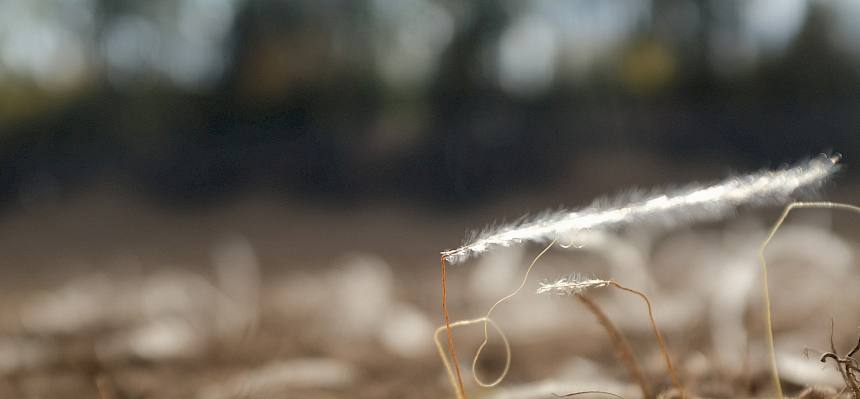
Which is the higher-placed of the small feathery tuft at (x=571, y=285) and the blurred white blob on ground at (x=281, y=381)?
the blurred white blob on ground at (x=281, y=381)

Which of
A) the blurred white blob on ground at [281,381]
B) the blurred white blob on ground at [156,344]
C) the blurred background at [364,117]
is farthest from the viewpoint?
the blurred background at [364,117]

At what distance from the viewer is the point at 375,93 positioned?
1.23 metres

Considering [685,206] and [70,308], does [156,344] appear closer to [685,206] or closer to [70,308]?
[70,308]

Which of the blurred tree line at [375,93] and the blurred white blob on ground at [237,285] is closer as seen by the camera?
the blurred white blob on ground at [237,285]

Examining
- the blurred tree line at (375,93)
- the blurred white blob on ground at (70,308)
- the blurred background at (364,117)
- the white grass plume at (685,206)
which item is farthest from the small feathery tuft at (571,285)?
the blurred tree line at (375,93)

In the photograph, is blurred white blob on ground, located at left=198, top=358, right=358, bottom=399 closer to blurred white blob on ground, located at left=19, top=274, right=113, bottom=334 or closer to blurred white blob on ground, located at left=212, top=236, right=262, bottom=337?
blurred white blob on ground, located at left=212, top=236, right=262, bottom=337

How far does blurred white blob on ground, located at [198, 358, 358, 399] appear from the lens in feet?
1.14

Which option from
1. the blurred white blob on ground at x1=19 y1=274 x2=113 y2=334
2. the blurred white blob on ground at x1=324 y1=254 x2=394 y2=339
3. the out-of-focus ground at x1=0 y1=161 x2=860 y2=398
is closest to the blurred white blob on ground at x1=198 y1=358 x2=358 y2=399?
the out-of-focus ground at x1=0 y1=161 x2=860 y2=398

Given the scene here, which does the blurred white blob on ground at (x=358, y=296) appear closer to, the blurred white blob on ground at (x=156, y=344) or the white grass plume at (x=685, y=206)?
the blurred white blob on ground at (x=156, y=344)

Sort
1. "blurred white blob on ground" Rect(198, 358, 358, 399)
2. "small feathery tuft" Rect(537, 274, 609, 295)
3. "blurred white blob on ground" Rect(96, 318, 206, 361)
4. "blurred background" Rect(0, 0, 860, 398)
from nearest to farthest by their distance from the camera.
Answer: "small feathery tuft" Rect(537, 274, 609, 295)
"blurred white blob on ground" Rect(198, 358, 358, 399)
"blurred white blob on ground" Rect(96, 318, 206, 361)
"blurred background" Rect(0, 0, 860, 398)

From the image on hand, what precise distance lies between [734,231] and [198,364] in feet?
2.64

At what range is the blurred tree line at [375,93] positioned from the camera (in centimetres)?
113

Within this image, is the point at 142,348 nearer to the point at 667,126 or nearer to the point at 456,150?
the point at 456,150

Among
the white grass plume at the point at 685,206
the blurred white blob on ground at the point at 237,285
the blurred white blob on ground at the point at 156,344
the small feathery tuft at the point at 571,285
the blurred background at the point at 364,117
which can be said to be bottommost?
the small feathery tuft at the point at 571,285
